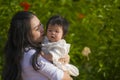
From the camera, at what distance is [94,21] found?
6.13 m

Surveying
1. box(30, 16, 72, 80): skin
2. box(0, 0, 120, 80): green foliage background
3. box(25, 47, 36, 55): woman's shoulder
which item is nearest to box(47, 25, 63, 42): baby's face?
box(30, 16, 72, 80): skin

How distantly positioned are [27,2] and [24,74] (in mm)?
2346

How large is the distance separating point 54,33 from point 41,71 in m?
0.35

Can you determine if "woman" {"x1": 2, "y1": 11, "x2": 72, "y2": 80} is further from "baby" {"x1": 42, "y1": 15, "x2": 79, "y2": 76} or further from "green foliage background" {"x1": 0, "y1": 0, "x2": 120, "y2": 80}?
"green foliage background" {"x1": 0, "y1": 0, "x2": 120, "y2": 80}

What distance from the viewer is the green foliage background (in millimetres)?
5828

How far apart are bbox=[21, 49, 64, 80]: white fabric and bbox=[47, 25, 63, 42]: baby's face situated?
0.77 ft

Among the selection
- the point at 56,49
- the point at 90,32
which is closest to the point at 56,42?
the point at 56,49

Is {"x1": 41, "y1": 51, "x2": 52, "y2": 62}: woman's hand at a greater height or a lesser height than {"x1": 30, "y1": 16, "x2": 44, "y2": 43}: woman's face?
lesser

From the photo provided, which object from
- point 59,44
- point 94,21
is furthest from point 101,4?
point 59,44

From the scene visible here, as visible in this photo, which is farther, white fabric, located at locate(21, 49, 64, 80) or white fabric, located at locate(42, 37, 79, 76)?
white fabric, located at locate(42, 37, 79, 76)

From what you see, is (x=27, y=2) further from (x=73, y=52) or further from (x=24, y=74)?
(x=24, y=74)

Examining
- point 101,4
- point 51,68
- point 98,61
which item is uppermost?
point 51,68

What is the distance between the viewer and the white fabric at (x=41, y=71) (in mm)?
3723

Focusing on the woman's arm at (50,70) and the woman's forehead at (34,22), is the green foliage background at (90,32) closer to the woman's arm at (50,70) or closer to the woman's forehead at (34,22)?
the woman's forehead at (34,22)
